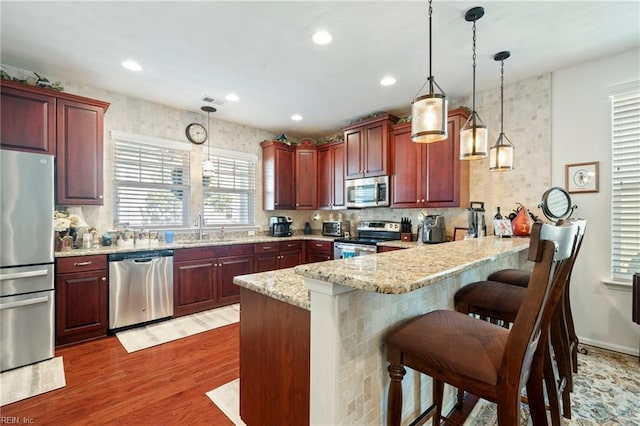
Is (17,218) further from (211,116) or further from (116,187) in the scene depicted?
(211,116)

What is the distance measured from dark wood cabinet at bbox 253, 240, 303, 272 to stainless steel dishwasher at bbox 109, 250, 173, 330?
1213mm

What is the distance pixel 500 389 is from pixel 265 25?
8.66 ft

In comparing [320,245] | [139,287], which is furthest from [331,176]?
[139,287]

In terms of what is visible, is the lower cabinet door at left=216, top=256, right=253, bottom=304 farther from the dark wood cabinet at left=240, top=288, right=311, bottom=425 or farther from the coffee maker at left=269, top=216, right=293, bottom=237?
the dark wood cabinet at left=240, top=288, right=311, bottom=425

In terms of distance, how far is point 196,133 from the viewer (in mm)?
4242

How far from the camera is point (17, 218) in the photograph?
7.92 feet

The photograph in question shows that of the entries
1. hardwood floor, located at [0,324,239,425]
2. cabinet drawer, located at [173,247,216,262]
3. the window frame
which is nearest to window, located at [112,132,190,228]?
cabinet drawer, located at [173,247,216,262]

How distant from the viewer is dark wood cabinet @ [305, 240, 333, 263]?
4.63 meters

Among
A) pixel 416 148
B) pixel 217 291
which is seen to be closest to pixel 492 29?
pixel 416 148

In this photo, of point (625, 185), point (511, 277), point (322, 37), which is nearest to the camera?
point (511, 277)

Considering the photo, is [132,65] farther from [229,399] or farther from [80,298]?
[229,399]

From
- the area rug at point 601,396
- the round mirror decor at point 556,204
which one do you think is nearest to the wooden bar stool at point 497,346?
the area rug at point 601,396

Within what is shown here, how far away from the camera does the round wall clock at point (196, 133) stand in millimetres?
4172

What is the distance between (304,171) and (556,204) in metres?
3.55
